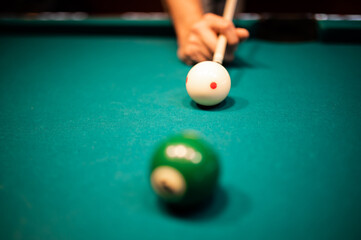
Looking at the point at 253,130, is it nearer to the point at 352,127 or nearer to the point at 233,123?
the point at 233,123

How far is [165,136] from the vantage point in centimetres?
121

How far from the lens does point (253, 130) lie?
4.09 feet

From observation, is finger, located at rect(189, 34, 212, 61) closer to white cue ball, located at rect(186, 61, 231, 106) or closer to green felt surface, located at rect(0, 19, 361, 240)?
green felt surface, located at rect(0, 19, 361, 240)

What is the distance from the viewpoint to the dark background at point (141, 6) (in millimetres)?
5000

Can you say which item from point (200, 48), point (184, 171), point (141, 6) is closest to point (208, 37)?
point (200, 48)

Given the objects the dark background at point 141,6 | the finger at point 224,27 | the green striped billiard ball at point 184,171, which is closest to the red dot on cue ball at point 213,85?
the green striped billiard ball at point 184,171

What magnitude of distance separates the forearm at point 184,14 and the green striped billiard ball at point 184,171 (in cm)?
156

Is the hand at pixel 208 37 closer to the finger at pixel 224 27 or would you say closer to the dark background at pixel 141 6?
the finger at pixel 224 27

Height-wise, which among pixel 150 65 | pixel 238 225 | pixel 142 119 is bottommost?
pixel 150 65

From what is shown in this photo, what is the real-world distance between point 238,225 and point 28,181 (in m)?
0.66

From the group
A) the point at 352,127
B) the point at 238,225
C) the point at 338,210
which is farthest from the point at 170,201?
the point at 352,127

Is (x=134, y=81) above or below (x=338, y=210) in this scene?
below

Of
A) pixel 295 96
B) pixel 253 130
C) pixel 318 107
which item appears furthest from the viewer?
pixel 295 96

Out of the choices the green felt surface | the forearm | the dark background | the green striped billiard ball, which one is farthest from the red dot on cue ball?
the dark background
